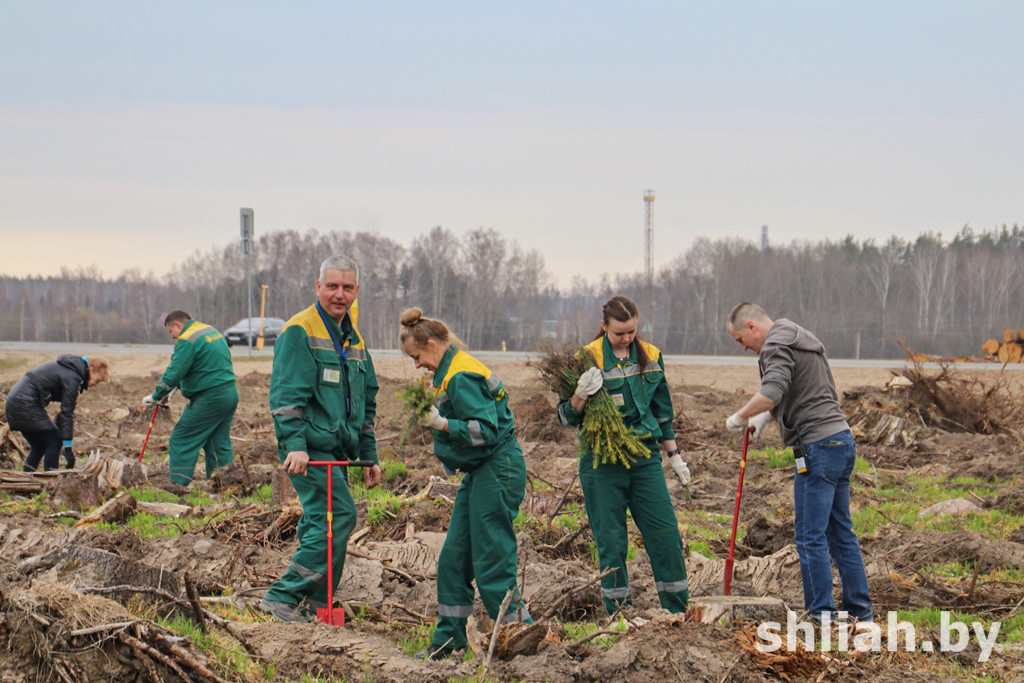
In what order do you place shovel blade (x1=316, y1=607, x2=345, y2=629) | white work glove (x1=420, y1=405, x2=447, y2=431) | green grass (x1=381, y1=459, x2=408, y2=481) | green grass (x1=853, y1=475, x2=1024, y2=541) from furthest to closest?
green grass (x1=381, y1=459, x2=408, y2=481) → green grass (x1=853, y1=475, x2=1024, y2=541) → shovel blade (x1=316, y1=607, x2=345, y2=629) → white work glove (x1=420, y1=405, x2=447, y2=431)

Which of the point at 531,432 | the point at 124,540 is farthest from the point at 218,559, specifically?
the point at 531,432

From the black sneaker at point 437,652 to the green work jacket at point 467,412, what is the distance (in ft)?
3.11

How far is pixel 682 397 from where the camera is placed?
20109 millimetres

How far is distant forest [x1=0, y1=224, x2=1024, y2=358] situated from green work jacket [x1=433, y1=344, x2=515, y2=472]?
39.6 m

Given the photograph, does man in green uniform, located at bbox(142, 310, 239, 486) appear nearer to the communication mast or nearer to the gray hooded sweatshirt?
the gray hooded sweatshirt

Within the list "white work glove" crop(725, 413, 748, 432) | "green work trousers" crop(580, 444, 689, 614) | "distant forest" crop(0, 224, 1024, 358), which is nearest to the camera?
"white work glove" crop(725, 413, 748, 432)

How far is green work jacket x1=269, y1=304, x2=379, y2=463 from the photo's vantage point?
18.7ft

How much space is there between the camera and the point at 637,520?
21.0 ft

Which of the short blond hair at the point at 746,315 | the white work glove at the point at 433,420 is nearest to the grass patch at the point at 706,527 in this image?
the short blond hair at the point at 746,315

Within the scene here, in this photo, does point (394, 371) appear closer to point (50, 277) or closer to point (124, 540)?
point (124, 540)

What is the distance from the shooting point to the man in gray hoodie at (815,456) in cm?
586

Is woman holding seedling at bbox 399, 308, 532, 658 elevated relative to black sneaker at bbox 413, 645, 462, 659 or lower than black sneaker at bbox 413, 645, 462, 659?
elevated

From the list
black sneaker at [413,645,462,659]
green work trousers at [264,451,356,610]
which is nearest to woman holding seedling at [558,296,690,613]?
black sneaker at [413,645,462,659]

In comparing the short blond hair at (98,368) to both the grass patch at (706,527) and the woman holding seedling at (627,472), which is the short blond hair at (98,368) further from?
the woman holding seedling at (627,472)
